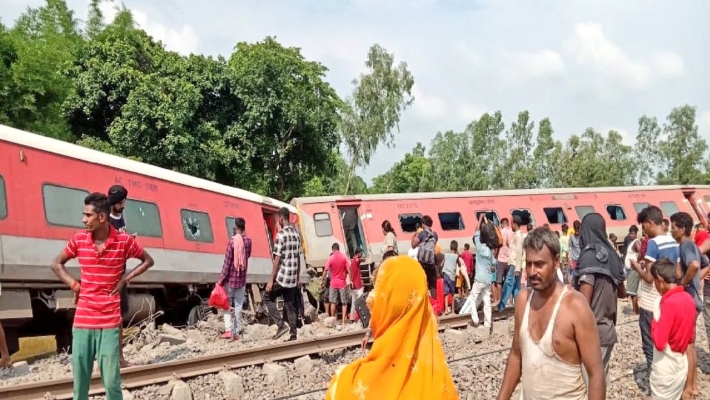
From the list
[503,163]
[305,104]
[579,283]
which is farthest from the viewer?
[503,163]

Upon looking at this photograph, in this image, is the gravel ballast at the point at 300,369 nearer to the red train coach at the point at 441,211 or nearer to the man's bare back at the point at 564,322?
the man's bare back at the point at 564,322

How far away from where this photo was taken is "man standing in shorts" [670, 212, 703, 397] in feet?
20.2

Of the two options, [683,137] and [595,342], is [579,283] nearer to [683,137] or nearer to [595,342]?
[595,342]

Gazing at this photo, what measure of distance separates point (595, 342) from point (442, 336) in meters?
7.09

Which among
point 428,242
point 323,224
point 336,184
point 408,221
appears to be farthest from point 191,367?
point 336,184

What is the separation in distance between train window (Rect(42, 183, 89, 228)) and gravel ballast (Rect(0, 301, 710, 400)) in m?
1.97

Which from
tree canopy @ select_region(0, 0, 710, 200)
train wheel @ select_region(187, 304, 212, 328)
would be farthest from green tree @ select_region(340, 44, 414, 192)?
train wheel @ select_region(187, 304, 212, 328)

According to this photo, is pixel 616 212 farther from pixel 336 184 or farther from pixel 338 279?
pixel 336 184

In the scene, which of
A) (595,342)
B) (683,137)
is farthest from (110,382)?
(683,137)

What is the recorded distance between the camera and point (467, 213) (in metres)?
20.5

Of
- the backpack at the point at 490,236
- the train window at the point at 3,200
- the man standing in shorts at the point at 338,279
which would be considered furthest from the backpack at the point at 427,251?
the train window at the point at 3,200

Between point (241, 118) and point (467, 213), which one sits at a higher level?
point (241, 118)

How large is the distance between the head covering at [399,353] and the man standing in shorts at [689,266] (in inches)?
178

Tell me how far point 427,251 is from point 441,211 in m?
10.1
